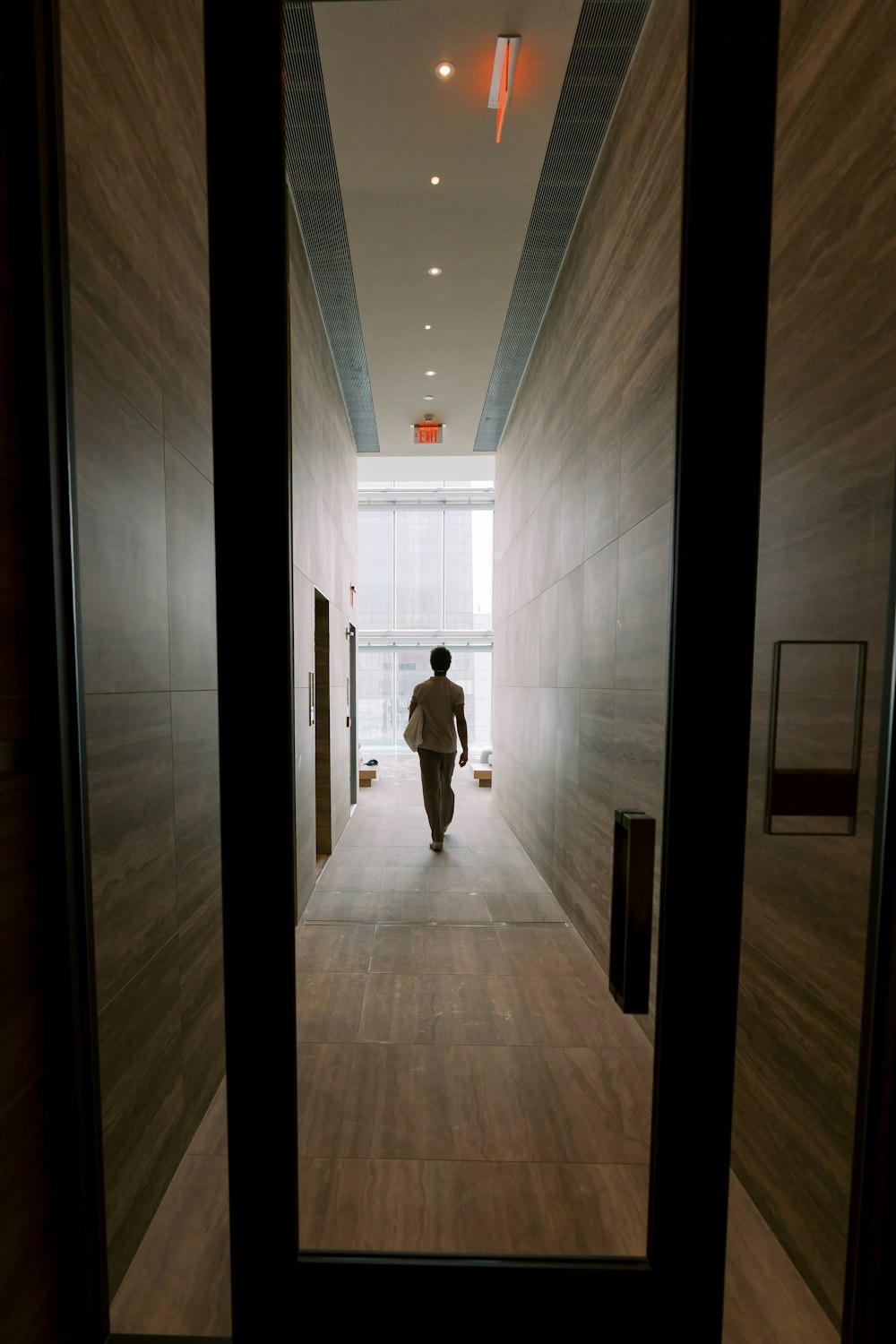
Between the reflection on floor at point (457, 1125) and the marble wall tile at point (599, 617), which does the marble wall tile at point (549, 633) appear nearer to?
the marble wall tile at point (599, 617)

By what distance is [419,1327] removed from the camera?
125 cm

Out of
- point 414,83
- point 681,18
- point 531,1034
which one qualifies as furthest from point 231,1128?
point 414,83

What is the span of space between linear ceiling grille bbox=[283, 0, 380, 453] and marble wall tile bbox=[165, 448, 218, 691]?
1113 millimetres

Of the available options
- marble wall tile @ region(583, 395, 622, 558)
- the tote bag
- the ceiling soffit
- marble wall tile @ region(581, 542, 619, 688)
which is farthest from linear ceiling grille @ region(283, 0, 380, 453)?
the tote bag

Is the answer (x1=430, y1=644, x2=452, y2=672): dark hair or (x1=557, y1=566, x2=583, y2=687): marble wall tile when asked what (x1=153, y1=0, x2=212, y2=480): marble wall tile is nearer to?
(x1=557, y1=566, x2=583, y2=687): marble wall tile

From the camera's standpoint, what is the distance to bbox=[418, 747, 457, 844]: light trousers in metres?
5.24

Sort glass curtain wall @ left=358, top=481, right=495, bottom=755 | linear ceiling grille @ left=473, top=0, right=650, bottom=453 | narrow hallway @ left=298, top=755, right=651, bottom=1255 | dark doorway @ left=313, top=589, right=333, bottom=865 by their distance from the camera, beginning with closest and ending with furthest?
narrow hallway @ left=298, top=755, right=651, bottom=1255 < linear ceiling grille @ left=473, top=0, right=650, bottom=453 < dark doorway @ left=313, top=589, right=333, bottom=865 < glass curtain wall @ left=358, top=481, right=495, bottom=755

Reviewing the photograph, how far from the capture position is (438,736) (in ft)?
17.0

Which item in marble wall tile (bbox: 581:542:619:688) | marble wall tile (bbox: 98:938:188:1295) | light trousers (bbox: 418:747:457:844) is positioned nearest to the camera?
marble wall tile (bbox: 98:938:188:1295)

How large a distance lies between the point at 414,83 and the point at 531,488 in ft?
9.83

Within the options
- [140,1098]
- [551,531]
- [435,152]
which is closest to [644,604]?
[551,531]

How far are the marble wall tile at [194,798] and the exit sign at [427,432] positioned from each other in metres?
5.67

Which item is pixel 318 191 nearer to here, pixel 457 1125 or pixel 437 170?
pixel 437 170

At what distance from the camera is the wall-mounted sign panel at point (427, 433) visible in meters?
7.08
